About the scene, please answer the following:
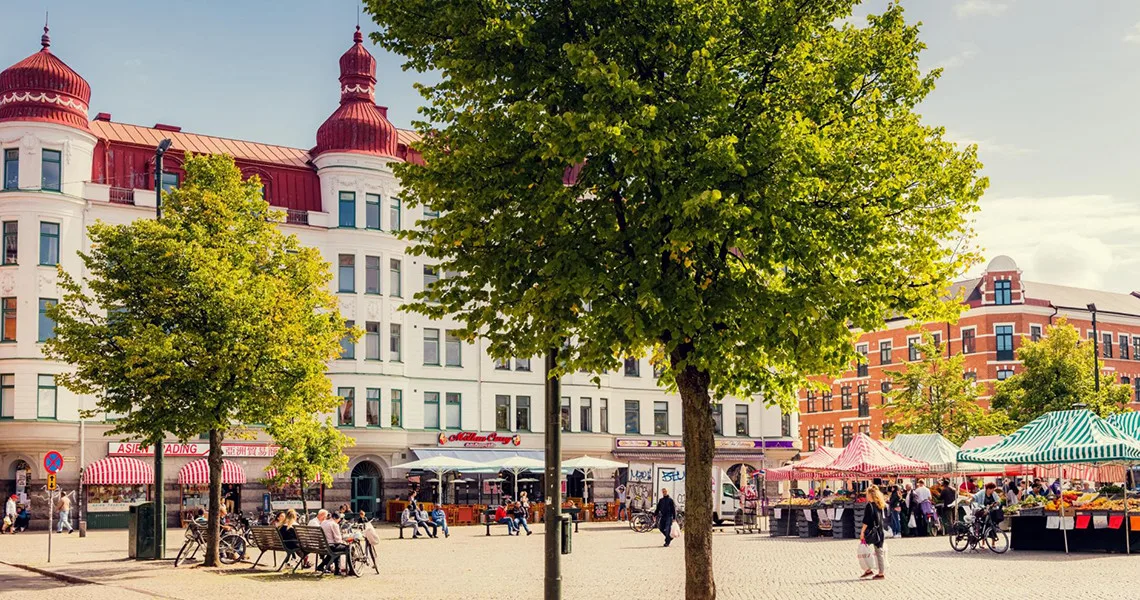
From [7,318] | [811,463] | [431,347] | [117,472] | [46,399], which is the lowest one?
[117,472]

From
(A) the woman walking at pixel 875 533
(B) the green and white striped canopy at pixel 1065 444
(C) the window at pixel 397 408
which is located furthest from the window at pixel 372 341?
(A) the woman walking at pixel 875 533

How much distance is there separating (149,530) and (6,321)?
23.7 metres

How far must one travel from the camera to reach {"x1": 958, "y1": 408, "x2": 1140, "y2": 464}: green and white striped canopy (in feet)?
91.2

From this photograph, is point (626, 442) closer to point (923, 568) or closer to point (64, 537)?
point (64, 537)

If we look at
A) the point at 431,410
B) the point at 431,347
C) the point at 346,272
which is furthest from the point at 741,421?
the point at 346,272

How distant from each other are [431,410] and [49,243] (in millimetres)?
17603

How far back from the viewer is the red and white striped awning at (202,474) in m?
49.8

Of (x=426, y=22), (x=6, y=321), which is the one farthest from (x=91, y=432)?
(x=426, y=22)

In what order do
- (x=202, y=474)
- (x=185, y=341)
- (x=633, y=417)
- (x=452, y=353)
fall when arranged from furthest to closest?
(x=633, y=417) → (x=452, y=353) → (x=202, y=474) → (x=185, y=341)

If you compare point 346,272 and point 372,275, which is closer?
point 346,272

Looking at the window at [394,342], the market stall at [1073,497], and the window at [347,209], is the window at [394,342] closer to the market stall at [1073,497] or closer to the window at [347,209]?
the window at [347,209]

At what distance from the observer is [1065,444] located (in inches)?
1131

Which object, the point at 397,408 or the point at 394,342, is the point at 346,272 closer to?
the point at 394,342

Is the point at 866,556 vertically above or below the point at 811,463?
below
